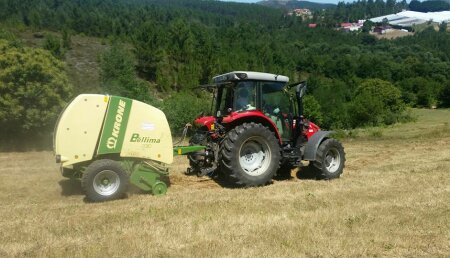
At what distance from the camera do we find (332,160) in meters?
10.8

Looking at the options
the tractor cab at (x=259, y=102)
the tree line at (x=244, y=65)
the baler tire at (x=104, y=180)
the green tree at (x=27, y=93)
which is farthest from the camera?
the tree line at (x=244, y=65)

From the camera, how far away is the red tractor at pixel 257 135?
9305 millimetres

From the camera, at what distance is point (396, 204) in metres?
7.77

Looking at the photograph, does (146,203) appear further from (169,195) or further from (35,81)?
(35,81)

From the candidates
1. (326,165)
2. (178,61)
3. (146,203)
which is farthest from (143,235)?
(178,61)

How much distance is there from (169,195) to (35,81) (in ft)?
48.3

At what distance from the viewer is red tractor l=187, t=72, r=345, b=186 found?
9305mm

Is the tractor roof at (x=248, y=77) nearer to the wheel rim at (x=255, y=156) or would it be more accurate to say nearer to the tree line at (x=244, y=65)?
the wheel rim at (x=255, y=156)

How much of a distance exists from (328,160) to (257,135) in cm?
230

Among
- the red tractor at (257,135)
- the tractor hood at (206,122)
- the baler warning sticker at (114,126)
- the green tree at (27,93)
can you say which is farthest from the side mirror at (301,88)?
the green tree at (27,93)

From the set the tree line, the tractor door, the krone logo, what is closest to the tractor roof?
the tractor door

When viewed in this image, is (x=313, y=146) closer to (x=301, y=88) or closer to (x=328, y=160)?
(x=328, y=160)

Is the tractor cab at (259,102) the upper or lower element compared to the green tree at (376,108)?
upper

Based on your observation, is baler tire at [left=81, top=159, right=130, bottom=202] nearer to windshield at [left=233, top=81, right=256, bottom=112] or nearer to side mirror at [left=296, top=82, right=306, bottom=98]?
windshield at [left=233, top=81, right=256, bottom=112]
